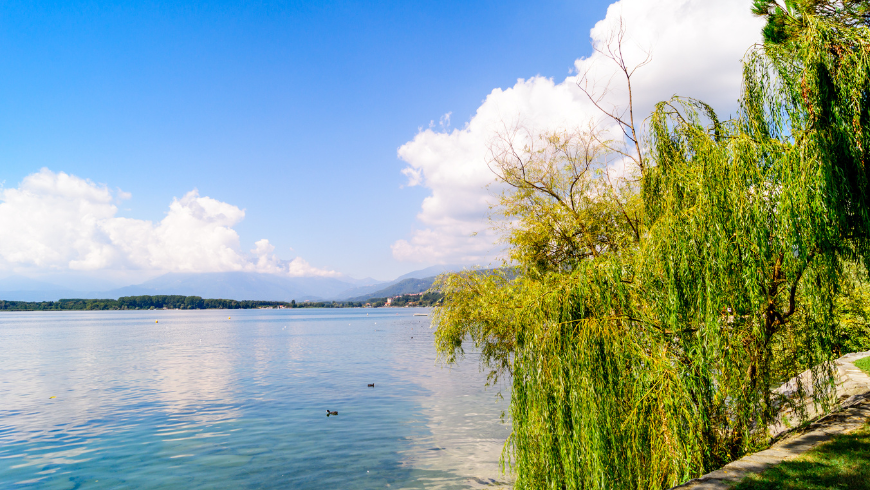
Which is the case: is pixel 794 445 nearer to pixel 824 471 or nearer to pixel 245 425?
pixel 824 471

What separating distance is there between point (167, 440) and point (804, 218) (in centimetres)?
2619

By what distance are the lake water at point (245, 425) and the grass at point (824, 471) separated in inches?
455

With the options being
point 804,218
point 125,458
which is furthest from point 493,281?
point 125,458

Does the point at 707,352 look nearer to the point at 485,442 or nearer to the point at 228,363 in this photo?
the point at 485,442

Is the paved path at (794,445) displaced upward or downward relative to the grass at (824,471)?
downward

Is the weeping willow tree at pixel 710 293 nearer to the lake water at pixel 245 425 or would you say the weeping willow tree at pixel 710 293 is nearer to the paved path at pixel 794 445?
the paved path at pixel 794 445

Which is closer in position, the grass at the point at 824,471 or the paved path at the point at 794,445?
the grass at the point at 824,471

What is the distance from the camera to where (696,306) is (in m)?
7.23

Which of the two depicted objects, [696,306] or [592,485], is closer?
[696,306]

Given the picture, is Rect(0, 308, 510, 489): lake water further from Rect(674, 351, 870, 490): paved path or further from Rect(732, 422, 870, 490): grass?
Rect(732, 422, 870, 490): grass

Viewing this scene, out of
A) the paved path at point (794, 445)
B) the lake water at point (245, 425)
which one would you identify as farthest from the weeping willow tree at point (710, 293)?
the lake water at point (245, 425)

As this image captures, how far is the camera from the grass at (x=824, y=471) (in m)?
6.18

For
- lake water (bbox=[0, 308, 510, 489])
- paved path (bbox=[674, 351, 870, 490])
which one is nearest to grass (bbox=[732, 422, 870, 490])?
paved path (bbox=[674, 351, 870, 490])

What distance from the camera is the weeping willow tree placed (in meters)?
6.41
